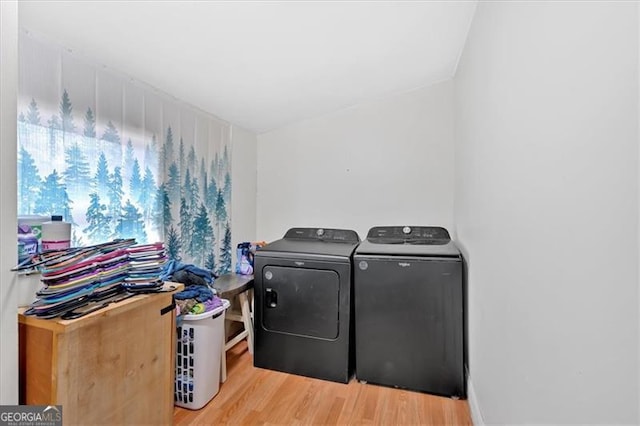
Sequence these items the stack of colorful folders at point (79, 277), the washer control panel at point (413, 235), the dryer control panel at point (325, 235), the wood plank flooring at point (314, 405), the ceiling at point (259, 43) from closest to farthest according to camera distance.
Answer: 1. the stack of colorful folders at point (79, 277)
2. the ceiling at point (259, 43)
3. the wood plank flooring at point (314, 405)
4. the washer control panel at point (413, 235)
5. the dryer control panel at point (325, 235)

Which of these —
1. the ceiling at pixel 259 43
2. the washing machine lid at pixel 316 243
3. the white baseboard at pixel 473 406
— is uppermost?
the ceiling at pixel 259 43

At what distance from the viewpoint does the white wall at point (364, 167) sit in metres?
2.71

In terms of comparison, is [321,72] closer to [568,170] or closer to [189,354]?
[568,170]

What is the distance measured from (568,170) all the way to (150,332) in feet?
5.48

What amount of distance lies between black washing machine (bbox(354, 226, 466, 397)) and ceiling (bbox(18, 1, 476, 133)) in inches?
52.4

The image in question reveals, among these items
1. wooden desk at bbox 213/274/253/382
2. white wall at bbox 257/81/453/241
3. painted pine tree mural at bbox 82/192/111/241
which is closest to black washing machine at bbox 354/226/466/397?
Result: white wall at bbox 257/81/453/241

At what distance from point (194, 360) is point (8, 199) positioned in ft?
4.01

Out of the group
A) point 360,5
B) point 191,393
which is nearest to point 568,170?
point 360,5

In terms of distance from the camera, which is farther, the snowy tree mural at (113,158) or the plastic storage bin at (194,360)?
the plastic storage bin at (194,360)

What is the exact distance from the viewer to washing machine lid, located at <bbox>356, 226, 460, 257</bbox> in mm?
2021

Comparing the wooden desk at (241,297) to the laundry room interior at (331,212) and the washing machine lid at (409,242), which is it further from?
the washing machine lid at (409,242)

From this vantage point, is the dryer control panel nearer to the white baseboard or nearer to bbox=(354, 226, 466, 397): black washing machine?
bbox=(354, 226, 466, 397): black washing machine

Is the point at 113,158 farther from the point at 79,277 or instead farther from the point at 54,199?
the point at 79,277

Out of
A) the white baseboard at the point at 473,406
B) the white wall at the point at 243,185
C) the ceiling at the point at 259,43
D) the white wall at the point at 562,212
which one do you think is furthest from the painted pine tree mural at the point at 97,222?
the white baseboard at the point at 473,406
